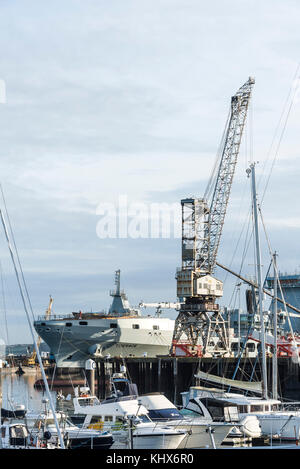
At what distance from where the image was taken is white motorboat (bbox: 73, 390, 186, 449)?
31703mm

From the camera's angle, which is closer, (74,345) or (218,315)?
(218,315)

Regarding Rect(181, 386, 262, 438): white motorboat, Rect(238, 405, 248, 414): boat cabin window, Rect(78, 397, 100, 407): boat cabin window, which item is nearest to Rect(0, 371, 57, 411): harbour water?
Rect(78, 397, 100, 407): boat cabin window

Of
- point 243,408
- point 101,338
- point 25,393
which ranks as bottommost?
point 25,393

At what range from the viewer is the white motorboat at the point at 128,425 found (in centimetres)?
3170

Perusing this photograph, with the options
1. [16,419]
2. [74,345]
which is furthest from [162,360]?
[16,419]

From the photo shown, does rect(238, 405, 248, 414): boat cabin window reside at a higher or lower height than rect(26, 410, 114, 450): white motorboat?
higher

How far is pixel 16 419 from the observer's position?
126ft

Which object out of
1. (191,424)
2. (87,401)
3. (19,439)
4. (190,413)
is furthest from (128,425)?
(87,401)

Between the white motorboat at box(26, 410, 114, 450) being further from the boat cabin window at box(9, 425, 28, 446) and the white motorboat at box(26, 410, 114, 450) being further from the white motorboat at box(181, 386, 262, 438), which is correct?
the white motorboat at box(181, 386, 262, 438)

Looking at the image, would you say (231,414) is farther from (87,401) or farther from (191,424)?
(87,401)

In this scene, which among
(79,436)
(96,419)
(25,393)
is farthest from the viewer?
(25,393)

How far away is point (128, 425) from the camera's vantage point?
30.5m
